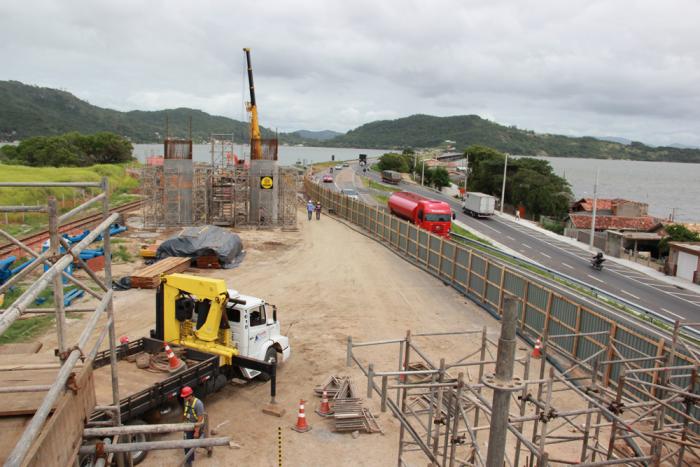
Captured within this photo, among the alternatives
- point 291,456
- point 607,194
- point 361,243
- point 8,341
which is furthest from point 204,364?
point 607,194

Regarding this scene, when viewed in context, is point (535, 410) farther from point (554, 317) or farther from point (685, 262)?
point (685, 262)

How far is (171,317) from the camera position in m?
13.5

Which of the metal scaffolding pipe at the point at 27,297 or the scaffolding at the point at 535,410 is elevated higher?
the metal scaffolding pipe at the point at 27,297

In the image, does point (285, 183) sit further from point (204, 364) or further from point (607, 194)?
point (607, 194)

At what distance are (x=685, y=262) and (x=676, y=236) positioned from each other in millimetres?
14387

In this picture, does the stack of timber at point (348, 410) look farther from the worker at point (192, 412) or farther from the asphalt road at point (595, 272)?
the asphalt road at point (595, 272)

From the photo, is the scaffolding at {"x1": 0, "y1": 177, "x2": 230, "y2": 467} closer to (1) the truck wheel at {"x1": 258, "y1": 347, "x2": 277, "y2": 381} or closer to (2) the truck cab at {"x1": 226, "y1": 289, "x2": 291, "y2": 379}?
(2) the truck cab at {"x1": 226, "y1": 289, "x2": 291, "y2": 379}

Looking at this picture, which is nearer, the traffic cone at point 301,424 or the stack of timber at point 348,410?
the traffic cone at point 301,424

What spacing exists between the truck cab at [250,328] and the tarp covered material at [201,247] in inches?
545

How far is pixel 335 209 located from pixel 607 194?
480 feet

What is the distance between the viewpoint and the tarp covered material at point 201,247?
2745 centimetres

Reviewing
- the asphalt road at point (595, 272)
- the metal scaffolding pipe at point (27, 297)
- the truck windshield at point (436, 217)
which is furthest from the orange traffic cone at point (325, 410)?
the truck windshield at point (436, 217)

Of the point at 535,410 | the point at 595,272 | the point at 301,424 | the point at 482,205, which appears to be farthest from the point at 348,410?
the point at 482,205

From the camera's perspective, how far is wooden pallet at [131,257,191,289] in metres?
23.4
